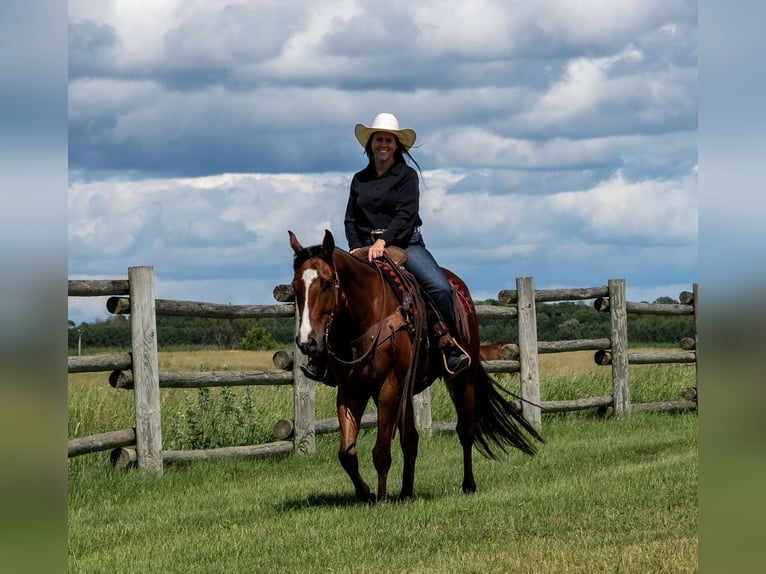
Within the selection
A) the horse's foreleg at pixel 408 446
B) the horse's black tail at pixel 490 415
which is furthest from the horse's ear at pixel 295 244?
the horse's black tail at pixel 490 415

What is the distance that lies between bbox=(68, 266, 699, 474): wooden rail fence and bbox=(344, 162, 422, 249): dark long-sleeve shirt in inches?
125

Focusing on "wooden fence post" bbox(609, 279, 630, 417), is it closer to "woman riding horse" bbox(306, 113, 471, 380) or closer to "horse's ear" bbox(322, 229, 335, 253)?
"woman riding horse" bbox(306, 113, 471, 380)

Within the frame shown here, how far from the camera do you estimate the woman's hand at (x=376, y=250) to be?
26.4 feet

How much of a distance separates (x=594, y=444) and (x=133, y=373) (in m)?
5.82

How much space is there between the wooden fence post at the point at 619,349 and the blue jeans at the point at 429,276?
27.3 ft

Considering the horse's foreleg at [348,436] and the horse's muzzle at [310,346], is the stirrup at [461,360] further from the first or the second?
the horse's muzzle at [310,346]

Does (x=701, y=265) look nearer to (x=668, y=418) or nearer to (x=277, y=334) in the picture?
(x=668, y=418)

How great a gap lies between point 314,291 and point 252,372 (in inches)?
202

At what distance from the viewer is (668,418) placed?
53.0 ft

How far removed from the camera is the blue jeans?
27.6 feet

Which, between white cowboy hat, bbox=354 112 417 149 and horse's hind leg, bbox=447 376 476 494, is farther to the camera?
horse's hind leg, bbox=447 376 476 494

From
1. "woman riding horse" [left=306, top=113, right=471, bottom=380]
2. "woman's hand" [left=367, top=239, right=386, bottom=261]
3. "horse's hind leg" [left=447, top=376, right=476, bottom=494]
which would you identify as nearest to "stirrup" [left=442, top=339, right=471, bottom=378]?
"woman riding horse" [left=306, top=113, right=471, bottom=380]

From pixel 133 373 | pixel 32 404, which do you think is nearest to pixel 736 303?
pixel 32 404

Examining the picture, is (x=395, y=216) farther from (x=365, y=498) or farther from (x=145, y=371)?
(x=145, y=371)
